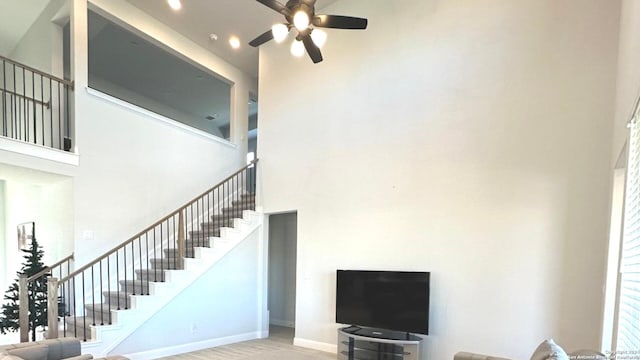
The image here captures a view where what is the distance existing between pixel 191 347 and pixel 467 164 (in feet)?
15.0

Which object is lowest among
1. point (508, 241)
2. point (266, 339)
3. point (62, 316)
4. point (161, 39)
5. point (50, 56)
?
point (266, 339)

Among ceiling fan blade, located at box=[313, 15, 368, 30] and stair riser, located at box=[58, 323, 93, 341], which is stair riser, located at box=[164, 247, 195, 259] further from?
ceiling fan blade, located at box=[313, 15, 368, 30]

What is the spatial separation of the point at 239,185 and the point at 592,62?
6.33m

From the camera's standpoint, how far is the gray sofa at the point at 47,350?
3.11 metres

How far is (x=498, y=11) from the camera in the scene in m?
4.53

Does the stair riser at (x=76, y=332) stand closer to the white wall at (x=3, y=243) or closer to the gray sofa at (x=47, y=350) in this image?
the gray sofa at (x=47, y=350)

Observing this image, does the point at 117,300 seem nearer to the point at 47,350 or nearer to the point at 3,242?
the point at 47,350

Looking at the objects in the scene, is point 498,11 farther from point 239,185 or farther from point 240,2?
point 239,185

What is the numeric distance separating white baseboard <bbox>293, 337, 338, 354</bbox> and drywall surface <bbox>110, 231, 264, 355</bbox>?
2.89 ft

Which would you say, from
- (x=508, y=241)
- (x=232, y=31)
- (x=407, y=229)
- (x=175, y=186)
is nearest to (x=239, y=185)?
(x=175, y=186)

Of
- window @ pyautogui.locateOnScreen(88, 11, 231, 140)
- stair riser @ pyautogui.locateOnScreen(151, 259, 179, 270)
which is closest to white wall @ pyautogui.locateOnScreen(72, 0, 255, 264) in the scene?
window @ pyautogui.locateOnScreen(88, 11, 231, 140)

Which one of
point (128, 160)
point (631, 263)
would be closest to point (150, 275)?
point (128, 160)

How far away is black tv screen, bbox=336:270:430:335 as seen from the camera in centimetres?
466

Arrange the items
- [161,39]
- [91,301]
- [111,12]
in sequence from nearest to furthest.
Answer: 1. [91,301]
2. [111,12]
3. [161,39]
